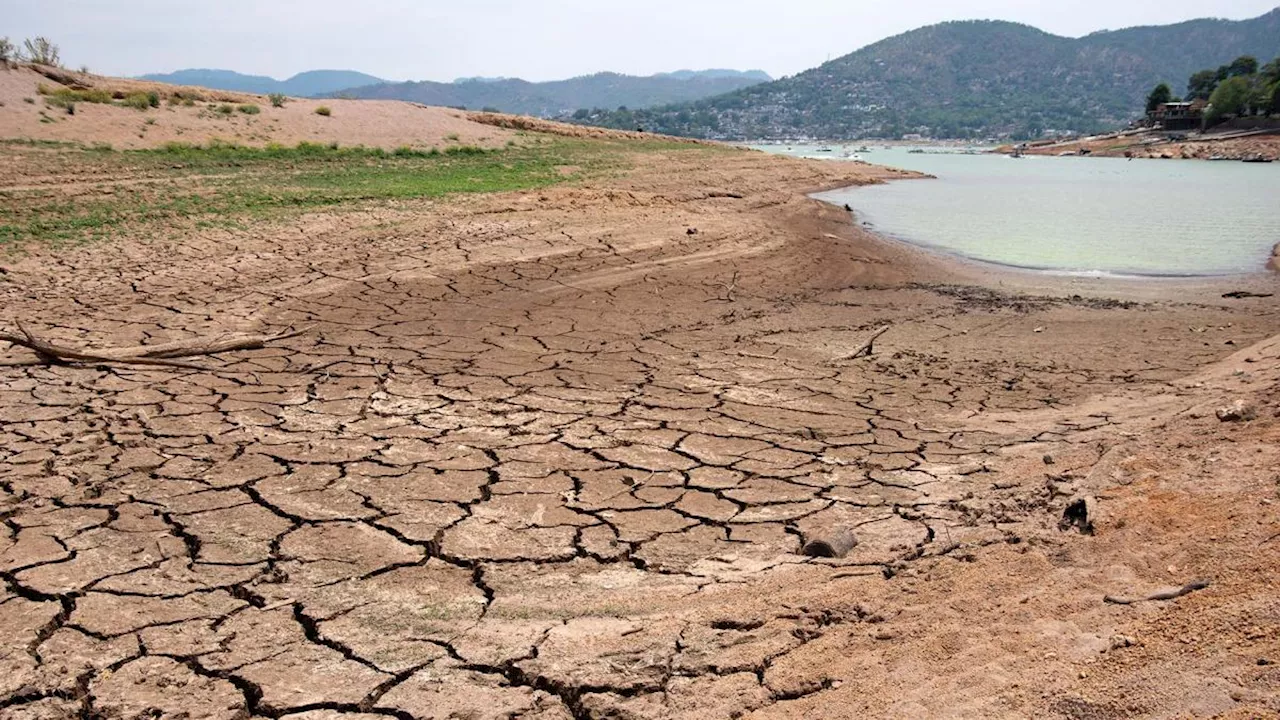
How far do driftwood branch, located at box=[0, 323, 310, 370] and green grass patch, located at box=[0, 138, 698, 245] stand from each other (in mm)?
4263

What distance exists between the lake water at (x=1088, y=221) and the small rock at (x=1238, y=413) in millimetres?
8440

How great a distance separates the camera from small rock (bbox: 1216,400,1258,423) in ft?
15.0

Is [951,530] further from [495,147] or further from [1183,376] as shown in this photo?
[495,147]

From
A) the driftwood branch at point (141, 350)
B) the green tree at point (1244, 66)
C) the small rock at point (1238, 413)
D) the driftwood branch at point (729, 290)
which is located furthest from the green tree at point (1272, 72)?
the driftwood branch at point (141, 350)

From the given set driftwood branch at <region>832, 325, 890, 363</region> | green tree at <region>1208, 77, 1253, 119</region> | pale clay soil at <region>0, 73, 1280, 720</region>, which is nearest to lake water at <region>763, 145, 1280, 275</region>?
pale clay soil at <region>0, 73, 1280, 720</region>

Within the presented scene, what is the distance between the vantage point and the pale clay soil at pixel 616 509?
8.98 ft

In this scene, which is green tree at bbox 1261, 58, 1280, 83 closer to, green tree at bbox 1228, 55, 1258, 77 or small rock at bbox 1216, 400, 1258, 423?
green tree at bbox 1228, 55, 1258, 77

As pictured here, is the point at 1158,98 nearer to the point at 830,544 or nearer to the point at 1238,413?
the point at 1238,413

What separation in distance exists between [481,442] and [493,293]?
413 cm

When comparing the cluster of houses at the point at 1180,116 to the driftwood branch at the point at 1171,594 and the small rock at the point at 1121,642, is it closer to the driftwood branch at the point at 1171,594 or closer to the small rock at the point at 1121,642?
the driftwood branch at the point at 1171,594

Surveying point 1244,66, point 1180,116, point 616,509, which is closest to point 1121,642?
point 616,509

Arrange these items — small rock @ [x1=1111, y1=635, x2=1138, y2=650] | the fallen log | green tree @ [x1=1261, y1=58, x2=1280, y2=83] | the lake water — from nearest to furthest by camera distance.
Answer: small rock @ [x1=1111, y1=635, x2=1138, y2=650] < the fallen log < the lake water < green tree @ [x1=1261, y1=58, x2=1280, y2=83]

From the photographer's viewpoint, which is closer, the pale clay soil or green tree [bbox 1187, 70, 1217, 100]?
the pale clay soil

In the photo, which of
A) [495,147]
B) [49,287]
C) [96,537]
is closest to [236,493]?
[96,537]
